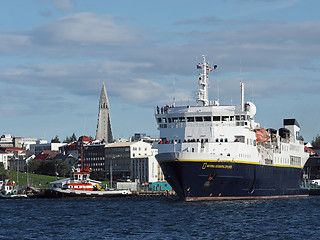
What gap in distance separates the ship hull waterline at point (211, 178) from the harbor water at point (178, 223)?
6.38ft

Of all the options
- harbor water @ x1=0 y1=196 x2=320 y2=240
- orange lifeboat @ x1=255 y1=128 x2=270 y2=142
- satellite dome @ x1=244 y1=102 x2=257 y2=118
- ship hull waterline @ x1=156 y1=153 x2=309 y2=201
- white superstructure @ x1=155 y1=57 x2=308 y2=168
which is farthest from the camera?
orange lifeboat @ x1=255 y1=128 x2=270 y2=142

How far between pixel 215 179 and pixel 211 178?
69 cm

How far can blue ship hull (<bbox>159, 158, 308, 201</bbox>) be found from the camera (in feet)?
262

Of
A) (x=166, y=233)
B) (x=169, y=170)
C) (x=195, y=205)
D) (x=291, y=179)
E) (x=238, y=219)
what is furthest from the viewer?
(x=291, y=179)

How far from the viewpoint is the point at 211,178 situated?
8094cm

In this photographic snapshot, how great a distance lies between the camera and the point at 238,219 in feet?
207

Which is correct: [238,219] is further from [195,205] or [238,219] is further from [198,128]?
[198,128]

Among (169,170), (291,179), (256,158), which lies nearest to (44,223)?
(169,170)

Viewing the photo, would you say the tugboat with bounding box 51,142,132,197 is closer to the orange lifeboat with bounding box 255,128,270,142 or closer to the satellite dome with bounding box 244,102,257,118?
the orange lifeboat with bounding box 255,128,270,142

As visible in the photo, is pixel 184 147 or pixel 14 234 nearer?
pixel 14 234

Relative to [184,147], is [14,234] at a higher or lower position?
lower

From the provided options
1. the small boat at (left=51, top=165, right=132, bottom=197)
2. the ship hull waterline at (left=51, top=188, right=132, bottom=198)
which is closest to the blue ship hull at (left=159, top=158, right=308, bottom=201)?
the ship hull waterline at (left=51, top=188, right=132, bottom=198)

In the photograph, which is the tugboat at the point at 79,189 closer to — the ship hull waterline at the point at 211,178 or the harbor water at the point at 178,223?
the ship hull waterline at the point at 211,178

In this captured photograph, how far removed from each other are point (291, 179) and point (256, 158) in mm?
19097
